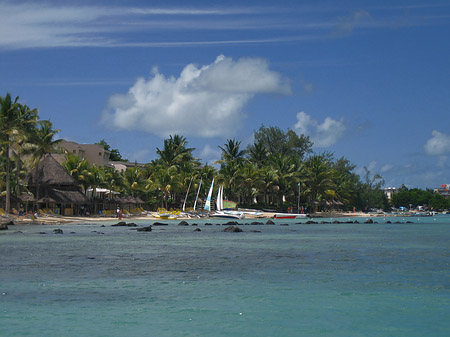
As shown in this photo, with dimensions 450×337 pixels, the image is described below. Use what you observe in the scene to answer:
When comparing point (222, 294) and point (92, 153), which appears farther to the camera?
point (92, 153)

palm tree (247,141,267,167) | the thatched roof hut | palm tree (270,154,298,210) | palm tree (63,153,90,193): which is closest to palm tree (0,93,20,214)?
the thatched roof hut

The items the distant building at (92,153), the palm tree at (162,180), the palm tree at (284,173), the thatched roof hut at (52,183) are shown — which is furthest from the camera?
the distant building at (92,153)

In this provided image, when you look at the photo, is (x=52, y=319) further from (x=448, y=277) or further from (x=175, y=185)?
(x=175, y=185)

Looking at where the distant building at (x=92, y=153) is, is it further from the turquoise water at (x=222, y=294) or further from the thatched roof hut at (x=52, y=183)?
the turquoise water at (x=222, y=294)

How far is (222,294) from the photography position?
15930 mm

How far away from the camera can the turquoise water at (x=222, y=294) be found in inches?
475

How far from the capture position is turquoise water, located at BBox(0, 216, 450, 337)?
12062 millimetres

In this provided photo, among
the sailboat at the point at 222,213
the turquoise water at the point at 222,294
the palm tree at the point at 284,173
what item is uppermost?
the palm tree at the point at 284,173

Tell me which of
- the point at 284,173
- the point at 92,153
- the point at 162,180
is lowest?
the point at 162,180

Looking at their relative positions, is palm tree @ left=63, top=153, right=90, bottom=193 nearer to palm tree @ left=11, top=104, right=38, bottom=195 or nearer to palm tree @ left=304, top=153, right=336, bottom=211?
palm tree @ left=11, top=104, right=38, bottom=195

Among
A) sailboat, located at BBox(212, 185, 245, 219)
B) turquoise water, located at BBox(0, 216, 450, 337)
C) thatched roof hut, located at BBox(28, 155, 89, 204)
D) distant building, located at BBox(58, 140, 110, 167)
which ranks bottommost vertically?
turquoise water, located at BBox(0, 216, 450, 337)

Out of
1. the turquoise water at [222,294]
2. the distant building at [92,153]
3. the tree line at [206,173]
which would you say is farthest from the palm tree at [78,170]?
the turquoise water at [222,294]

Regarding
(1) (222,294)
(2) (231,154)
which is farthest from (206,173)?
(1) (222,294)

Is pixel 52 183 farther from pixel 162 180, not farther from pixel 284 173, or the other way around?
pixel 284 173
